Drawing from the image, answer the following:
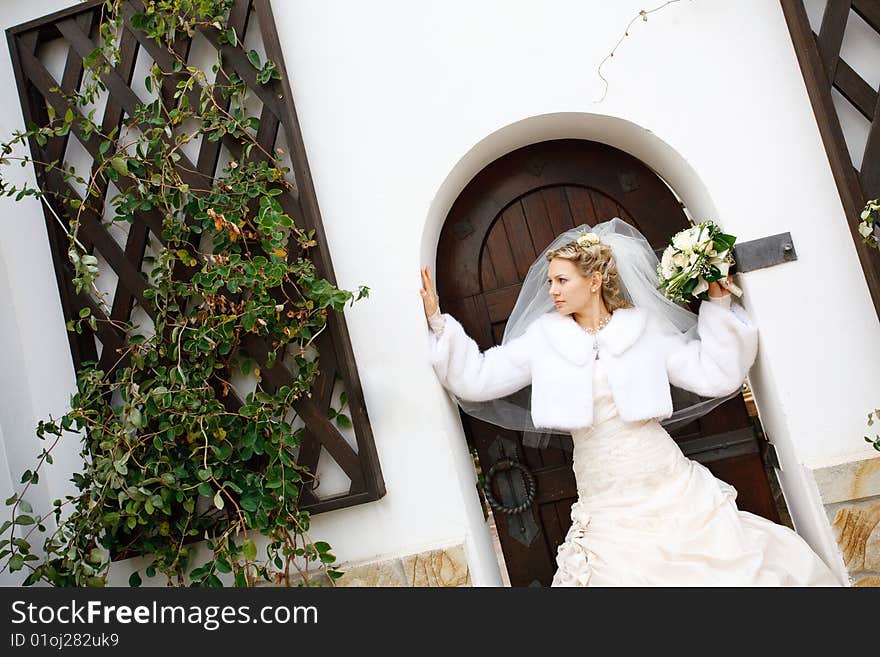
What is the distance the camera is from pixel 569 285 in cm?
262

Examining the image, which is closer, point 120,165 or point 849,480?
point 849,480

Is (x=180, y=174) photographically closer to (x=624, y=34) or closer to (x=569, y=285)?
(x=569, y=285)

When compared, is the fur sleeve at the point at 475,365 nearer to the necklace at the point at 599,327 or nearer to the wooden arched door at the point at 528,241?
the necklace at the point at 599,327

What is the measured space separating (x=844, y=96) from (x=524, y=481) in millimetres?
1818

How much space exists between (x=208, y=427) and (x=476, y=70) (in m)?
1.62

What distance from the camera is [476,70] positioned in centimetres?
273

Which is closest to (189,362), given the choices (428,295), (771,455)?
(428,295)

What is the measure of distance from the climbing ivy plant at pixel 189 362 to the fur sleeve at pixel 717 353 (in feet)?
3.82

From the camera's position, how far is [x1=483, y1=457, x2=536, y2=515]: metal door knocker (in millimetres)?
3021

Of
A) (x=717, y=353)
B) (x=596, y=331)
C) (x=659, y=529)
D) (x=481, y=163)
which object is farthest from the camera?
(x=481, y=163)

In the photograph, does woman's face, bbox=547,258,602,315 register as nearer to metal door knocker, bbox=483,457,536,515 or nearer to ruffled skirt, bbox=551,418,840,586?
ruffled skirt, bbox=551,418,840,586

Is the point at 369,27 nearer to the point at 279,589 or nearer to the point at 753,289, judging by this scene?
the point at 753,289

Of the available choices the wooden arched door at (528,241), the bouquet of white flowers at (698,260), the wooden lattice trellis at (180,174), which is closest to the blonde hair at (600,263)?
the bouquet of white flowers at (698,260)

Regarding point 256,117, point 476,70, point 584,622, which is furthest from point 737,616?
point 256,117
